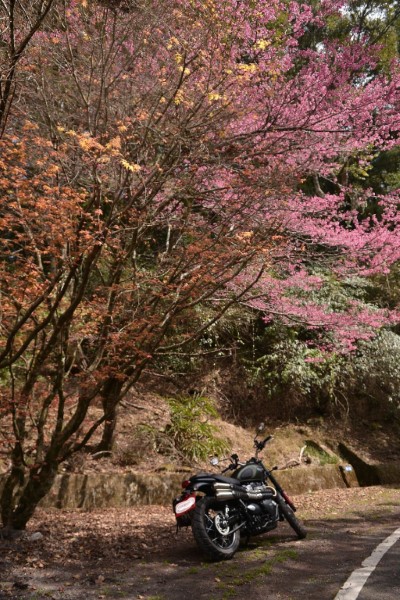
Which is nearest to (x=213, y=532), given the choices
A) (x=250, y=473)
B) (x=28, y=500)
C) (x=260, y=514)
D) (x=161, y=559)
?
(x=161, y=559)

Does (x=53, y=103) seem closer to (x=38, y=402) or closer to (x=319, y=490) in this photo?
(x=38, y=402)

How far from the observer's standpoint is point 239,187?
802 centimetres

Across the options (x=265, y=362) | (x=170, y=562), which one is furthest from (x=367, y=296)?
(x=170, y=562)

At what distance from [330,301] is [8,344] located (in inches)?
378

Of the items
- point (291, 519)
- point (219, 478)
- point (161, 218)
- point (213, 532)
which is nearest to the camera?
point (213, 532)

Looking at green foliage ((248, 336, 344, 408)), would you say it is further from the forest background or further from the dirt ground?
the dirt ground

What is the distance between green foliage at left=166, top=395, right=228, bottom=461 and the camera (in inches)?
378

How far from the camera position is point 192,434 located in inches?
389

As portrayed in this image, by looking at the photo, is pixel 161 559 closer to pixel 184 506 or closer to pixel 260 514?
pixel 184 506

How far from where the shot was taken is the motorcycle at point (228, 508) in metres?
5.00

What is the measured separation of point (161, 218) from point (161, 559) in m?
4.99

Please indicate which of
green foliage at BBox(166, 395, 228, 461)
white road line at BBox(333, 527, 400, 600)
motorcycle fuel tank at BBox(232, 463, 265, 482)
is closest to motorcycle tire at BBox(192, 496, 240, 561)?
motorcycle fuel tank at BBox(232, 463, 265, 482)

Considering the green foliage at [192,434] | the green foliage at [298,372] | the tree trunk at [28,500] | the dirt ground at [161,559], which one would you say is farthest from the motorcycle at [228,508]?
the green foliage at [298,372]

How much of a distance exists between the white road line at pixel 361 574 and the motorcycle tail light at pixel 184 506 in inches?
60.1
